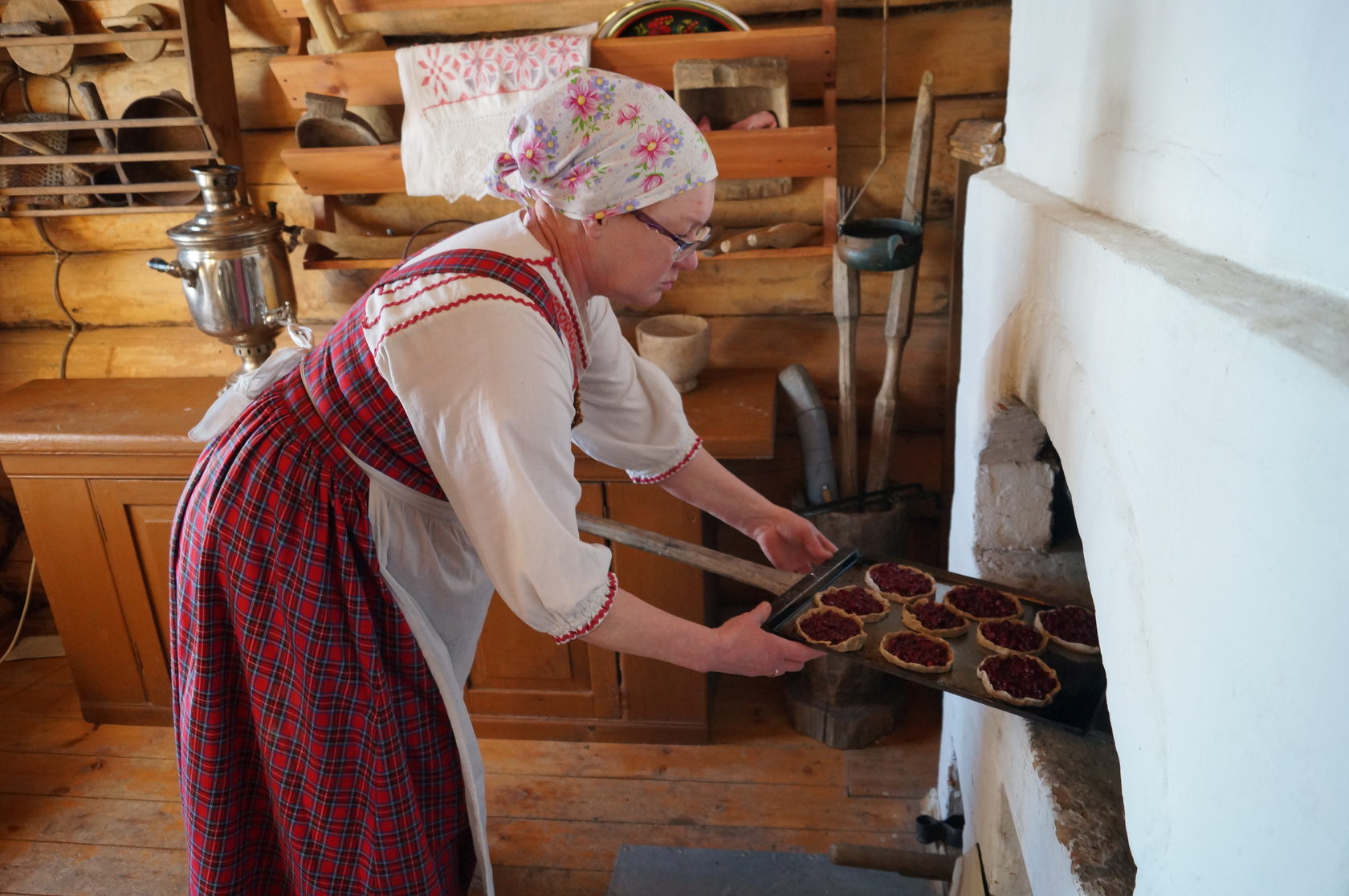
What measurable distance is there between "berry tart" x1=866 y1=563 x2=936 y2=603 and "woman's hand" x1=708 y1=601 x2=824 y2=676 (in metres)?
0.35

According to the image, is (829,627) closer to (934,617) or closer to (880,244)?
(934,617)

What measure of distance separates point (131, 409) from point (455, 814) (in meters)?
1.56

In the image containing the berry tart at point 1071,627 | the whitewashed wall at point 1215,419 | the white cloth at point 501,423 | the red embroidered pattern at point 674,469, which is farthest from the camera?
the red embroidered pattern at point 674,469

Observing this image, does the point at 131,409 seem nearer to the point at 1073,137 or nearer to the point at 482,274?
the point at 482,274

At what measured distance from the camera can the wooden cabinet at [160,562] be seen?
7.39 ft

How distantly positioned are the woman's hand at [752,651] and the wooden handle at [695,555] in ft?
0.51

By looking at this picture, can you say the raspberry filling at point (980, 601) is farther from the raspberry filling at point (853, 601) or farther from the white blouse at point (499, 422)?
the white blouse at point (499, 422)

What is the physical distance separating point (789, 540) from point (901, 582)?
21 cm

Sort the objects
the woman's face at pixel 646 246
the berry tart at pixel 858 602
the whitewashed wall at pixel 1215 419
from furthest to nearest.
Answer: the berry tart at pixel 858 602 < the woman's face at pixel 646 246 < the whitewashed wall at pixel 1215 419

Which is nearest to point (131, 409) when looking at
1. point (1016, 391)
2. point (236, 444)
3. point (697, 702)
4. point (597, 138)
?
point (236, 444)

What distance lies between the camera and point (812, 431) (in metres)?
2.36

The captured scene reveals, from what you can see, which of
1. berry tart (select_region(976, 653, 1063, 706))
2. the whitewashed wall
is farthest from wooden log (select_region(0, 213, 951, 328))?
the whitewashed wall

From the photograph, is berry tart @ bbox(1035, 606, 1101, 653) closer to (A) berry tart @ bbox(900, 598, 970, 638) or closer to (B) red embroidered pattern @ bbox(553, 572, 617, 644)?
(A) berry tart @ bbox(900, 598, 970, 638)

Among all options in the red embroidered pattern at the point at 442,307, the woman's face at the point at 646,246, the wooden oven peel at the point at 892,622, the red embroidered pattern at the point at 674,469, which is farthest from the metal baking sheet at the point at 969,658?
the red embroidered pattern at the point at 442,307
